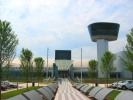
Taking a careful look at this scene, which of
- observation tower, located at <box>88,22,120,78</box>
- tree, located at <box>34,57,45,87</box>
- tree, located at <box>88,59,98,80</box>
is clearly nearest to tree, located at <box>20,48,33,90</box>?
tree, located at <box>34,57,45,87</box>

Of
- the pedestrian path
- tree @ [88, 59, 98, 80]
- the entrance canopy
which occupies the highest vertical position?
the entrance canopy

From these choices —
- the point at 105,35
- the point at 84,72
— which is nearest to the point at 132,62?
the point at 105,35

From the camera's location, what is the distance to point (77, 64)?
108 metres

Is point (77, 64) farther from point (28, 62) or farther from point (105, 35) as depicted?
point (28, 62)

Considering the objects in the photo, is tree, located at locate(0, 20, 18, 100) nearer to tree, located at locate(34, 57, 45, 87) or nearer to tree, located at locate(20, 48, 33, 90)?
tree, located at locate(20, 48, 33, 90)

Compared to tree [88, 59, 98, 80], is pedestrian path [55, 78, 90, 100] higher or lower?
lower

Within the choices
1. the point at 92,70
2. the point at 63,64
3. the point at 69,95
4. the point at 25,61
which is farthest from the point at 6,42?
the point at 63,64

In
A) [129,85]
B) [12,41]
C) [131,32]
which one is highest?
[131,32]

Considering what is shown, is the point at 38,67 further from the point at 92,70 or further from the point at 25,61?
the point at 92,70

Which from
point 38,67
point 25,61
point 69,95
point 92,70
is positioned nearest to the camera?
point 69,95

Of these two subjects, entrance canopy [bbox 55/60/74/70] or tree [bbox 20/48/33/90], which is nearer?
tree [bbox 20/48/33/90]

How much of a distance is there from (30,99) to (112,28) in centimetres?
8213

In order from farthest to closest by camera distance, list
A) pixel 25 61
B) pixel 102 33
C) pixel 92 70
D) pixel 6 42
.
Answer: pixel 102 33 < pixel 92 70 < pixel 25 61 < pixel 6 42

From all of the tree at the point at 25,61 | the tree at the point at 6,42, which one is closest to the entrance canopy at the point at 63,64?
the tree at the point at 25,61
